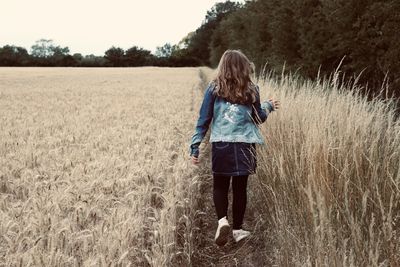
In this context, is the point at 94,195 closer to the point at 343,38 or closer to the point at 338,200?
the point at 338,200

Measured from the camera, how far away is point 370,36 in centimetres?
894

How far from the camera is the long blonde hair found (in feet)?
12.5

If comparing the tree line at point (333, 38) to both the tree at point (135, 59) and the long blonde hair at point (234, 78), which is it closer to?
the long blonde hair at point (234, 78)

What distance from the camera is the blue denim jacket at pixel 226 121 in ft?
12.9

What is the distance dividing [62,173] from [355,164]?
Answer: 116 inches

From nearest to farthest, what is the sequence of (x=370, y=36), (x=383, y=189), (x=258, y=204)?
(x=383, y=189) → (x=258, y=204) → (x=370, y=36)

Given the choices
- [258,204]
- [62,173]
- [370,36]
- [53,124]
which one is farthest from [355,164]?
[53,124]

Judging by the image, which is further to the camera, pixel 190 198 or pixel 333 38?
pixel 333 38

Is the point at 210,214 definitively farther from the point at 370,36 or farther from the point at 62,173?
the point at 370,36

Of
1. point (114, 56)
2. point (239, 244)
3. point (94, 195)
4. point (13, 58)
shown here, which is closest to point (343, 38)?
point (239, 244)

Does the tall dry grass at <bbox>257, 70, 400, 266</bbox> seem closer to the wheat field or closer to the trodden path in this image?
the wheat field

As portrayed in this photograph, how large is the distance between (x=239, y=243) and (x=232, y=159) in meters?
0.76

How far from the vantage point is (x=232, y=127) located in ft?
12.9

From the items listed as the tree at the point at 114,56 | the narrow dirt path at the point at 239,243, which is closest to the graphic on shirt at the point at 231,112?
the narrow dirt path at the point at 239,243
